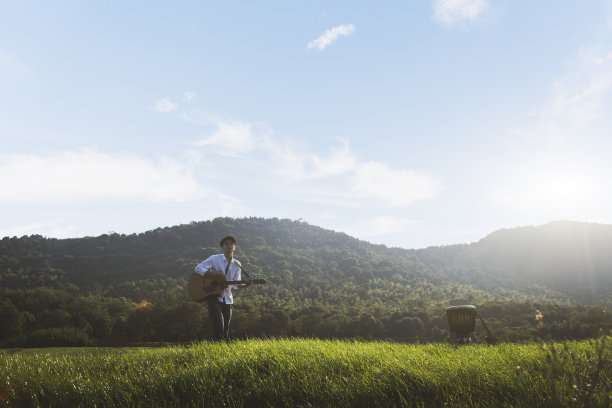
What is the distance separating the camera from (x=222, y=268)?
872 cm

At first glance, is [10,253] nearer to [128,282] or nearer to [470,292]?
[128,282]

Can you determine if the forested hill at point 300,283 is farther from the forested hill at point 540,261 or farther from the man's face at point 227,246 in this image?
the man's face at point 227,246

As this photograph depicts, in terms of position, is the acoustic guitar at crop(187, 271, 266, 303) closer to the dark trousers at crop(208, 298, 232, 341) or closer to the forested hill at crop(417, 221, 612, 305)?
the dark trousers at crop(208, 298, 232, 341)

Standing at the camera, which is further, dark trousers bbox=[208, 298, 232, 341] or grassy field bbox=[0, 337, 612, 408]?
dark trousers bbox=[208, 298, 232, 341]

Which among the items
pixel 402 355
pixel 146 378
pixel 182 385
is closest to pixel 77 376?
pixel 146 378

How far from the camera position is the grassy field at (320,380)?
15.0ft

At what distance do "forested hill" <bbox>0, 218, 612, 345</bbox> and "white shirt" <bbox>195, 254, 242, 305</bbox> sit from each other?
19599 millimetres

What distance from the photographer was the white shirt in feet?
27.8

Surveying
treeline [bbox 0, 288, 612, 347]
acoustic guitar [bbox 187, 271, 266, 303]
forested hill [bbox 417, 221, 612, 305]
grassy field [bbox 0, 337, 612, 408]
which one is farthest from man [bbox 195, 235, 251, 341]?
forested hill [bbox 417, 221, 612, 305]

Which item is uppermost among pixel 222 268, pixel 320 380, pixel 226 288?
pixel 222 268

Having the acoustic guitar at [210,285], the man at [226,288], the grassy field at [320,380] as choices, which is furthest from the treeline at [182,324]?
the grassy field at [320,380]

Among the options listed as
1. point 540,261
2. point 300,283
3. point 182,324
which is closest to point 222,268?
point 182,324

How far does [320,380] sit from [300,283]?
329ft

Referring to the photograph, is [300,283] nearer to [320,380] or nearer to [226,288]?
[226,288]
